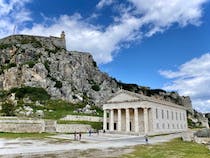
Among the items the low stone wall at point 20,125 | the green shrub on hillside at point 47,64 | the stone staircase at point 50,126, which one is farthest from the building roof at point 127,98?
the green shrub on hillside at point 47,64

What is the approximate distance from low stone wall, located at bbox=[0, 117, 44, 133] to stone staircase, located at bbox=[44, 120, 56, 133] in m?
0.87

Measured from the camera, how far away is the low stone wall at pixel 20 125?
1919 inches

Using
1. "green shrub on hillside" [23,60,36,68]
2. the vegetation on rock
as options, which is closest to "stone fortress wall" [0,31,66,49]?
"green shrub on hillside" [23,60,36,68]

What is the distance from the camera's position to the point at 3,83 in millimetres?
85500

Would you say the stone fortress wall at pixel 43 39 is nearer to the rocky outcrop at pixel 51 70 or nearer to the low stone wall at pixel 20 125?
the rocky outcrop at pixel 51 70

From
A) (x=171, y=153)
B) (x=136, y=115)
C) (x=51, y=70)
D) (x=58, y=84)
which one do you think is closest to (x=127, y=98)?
(x=136, y=115)

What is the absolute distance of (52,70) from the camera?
90375 mm

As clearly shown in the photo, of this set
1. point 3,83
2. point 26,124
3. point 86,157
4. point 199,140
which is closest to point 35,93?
point 3,83

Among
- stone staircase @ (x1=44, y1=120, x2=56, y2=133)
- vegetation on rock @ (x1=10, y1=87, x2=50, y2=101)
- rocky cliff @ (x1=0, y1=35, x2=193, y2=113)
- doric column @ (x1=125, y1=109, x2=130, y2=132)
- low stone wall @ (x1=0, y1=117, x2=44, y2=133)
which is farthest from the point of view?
rocky cliff @ (x1=0, y1=35, x2=193, y2=113)

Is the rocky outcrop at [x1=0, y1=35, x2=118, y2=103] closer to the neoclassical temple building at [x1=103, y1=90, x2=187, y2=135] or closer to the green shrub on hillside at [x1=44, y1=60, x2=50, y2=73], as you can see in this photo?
the green shrub on hillside at [x1=44, y1=60, x2=50, y2=73]

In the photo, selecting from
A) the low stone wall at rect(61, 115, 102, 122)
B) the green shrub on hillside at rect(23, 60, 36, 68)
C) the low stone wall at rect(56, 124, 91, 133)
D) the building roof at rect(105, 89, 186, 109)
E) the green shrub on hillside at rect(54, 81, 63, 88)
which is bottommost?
the low stone wall at rect(56, 124, 91, 133)

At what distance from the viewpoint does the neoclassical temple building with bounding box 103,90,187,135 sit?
5406cm

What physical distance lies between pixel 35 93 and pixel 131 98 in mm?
33428

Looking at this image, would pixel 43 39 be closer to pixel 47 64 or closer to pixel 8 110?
pixel 47 64
